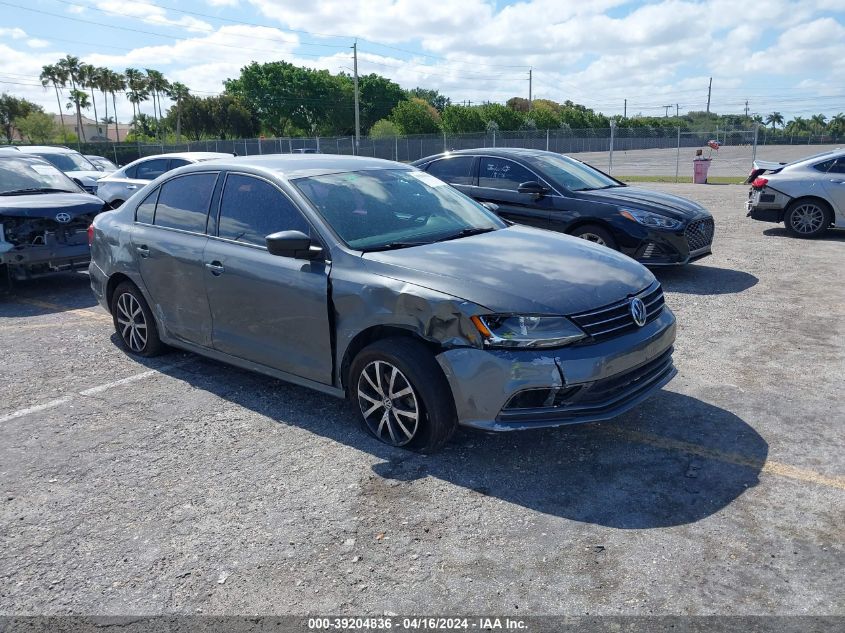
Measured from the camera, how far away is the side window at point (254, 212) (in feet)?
15.6

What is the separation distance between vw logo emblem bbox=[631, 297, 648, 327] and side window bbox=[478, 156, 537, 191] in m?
5.15

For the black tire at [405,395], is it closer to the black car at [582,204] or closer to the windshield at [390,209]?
the windshield at [390,209]

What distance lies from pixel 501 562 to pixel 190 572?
4.50 feet

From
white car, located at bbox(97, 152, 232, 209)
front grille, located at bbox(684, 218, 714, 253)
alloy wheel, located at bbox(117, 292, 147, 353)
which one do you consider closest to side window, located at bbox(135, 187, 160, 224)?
alloy wheel, located at bbox(117, 292, 147, 353)

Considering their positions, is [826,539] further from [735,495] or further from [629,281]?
[629,281]

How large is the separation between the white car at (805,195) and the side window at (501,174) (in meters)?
5.13

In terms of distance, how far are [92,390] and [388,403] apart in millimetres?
2641

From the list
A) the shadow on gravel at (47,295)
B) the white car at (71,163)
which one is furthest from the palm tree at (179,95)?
the shadow on gravel at (47,295)

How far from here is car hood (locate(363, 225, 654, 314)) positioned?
388 cm

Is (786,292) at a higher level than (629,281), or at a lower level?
lower

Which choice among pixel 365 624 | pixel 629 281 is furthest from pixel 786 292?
pixel 365 624

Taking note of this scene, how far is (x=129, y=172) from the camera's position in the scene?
1348cm

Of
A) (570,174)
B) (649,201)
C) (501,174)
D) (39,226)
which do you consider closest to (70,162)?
(39,226)

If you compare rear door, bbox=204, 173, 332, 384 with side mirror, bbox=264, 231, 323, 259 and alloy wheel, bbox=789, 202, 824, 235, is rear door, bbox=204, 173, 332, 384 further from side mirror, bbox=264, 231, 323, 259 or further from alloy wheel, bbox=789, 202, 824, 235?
alloy wheel, bbox=789, 202, 824, 235
